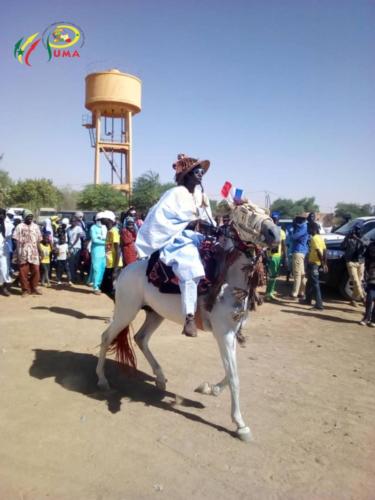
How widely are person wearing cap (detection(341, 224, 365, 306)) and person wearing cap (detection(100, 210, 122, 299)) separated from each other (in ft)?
17.3

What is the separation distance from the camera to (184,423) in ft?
11.6

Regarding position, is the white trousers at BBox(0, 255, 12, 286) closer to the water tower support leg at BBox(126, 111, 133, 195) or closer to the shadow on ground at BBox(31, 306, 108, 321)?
the shadow on ground at BBox(31, 306, 108, 321)

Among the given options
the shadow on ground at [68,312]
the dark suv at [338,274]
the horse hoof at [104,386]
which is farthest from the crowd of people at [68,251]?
the dark suv at [338,274]

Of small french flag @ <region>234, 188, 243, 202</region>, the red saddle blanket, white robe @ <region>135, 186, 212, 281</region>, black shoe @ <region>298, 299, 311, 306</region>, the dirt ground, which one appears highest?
small french flag @ <region>234, 188, 243, 202</region>

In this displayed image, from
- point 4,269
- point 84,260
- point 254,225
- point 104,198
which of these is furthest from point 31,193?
point 254,225

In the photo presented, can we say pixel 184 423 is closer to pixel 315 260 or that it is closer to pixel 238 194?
pixel 238 194

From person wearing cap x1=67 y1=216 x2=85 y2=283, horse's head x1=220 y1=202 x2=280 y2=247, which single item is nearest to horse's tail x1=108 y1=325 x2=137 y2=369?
horse's head x1=220 y1=202 x2=280 y2=247

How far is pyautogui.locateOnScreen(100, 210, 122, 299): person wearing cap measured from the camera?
272 inches

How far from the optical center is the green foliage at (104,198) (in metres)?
35.3

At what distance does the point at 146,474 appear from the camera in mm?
2807

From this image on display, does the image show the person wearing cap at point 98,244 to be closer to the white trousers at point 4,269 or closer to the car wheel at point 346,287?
the white trousers at point 4,269

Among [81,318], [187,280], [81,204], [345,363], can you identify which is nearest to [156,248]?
[187,280]

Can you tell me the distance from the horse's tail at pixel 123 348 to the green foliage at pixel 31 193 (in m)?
40.8

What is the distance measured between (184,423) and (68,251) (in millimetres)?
8386
